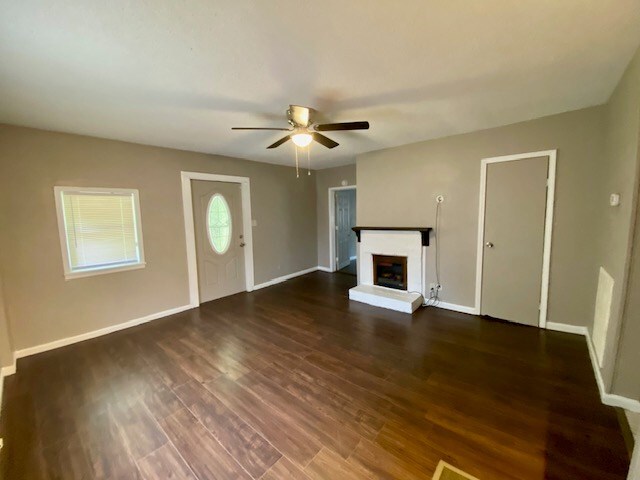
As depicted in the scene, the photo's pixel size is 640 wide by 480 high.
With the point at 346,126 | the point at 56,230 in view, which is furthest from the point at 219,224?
the point at 346,126

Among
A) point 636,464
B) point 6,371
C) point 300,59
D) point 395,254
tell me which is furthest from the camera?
point 395,254

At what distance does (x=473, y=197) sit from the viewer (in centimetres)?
335

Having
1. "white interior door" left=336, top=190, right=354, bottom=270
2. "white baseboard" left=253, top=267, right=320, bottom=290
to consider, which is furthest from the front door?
"white interior door" left=336, top=190, right=354, bottom=270

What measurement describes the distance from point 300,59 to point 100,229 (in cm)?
317

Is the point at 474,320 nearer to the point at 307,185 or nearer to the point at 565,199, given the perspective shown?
the point at 565,199

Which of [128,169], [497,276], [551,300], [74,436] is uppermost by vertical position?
[128,169]

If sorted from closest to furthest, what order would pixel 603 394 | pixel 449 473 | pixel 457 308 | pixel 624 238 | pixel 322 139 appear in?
pixel 449 473 → pixel 624 238 → pixel 603 394 → pixel 322 139 → pixel 457 308

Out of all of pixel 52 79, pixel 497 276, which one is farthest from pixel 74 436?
pixel 497 276

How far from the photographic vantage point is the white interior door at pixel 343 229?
6.04 metres

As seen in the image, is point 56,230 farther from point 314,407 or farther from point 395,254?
point 395,254

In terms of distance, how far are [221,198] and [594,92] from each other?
15.3ft

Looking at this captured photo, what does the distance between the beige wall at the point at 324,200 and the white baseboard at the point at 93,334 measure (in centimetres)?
314

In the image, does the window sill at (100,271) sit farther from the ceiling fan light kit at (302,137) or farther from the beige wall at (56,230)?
Result: the ceiling fan light kit at (302,137)

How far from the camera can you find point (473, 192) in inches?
132
